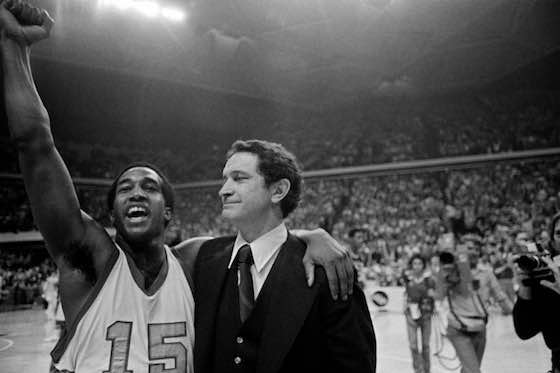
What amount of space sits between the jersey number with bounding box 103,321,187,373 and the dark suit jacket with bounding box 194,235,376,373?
0.43 feet

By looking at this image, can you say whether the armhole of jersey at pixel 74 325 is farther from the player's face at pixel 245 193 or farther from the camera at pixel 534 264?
the camera at pixel 534 264

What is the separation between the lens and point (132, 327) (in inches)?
92.7

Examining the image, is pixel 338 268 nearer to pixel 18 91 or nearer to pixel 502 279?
pixel 18 91

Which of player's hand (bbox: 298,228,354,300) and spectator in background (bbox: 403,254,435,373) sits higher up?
player's hand (bbox: 298,228,354,300)

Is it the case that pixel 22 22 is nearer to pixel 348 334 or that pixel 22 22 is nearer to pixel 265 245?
pixel 265 245

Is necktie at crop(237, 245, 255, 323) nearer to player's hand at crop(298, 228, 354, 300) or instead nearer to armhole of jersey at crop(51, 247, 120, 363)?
player's hand at crop(298, 228, 354, 300)

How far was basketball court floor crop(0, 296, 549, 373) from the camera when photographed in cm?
789

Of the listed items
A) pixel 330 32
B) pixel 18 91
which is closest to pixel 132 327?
pixel 18 91

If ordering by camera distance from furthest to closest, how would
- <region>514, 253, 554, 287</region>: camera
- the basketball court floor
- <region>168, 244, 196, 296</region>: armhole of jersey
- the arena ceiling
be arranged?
the arena ceiling
the basketball court floor
<region>514, 253, 554, 287</region>: camera
<region>168, 244, 196, 296</region>: armhole of jersey

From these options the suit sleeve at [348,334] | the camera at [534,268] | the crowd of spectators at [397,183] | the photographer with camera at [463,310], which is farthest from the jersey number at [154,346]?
the crowd of spectators at [397,183]

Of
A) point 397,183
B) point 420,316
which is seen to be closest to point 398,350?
point 420,316

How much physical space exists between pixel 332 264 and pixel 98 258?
1.06 meters

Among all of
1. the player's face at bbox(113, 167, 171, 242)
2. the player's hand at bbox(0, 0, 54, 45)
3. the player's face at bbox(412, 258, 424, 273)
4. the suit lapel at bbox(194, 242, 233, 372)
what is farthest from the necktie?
the player's face at bbox(412, 258, 424, 273)

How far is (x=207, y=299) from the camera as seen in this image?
93.9 inches
